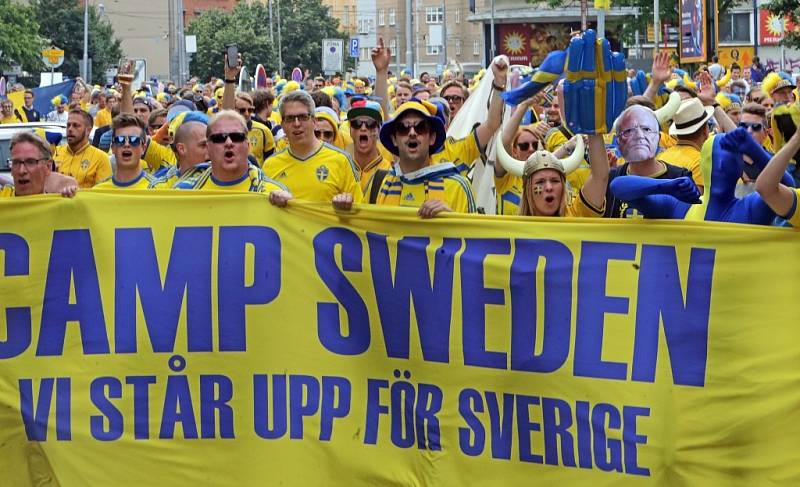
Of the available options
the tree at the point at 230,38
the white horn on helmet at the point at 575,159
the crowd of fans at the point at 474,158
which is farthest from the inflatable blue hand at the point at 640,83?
the tree at the point at 230,38

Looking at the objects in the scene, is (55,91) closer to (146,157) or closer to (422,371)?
(146,157)

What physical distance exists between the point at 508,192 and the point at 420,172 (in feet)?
4.02

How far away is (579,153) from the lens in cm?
698

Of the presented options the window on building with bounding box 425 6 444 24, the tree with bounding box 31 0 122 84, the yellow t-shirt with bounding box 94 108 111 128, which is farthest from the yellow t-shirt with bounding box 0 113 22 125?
the window on building with bounding box 425 6 444 24

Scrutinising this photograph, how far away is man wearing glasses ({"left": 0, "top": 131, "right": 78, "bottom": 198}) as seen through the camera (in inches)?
272

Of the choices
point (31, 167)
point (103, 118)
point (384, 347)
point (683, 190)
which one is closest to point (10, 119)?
point (103, 118)

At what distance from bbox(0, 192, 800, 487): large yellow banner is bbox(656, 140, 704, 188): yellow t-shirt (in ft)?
9.34

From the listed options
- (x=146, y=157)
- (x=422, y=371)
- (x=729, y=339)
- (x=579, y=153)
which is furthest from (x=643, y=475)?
(x=146, y=157)

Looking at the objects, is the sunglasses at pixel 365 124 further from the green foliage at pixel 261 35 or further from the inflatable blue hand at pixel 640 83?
the green foliage at pixel 261 35

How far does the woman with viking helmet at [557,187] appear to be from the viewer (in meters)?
6.14

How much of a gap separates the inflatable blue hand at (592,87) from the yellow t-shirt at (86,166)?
13.6 feet

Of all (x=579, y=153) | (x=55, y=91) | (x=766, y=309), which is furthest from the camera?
(x=55, y=91)

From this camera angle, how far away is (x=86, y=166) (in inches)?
376

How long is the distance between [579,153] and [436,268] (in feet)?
5.30
